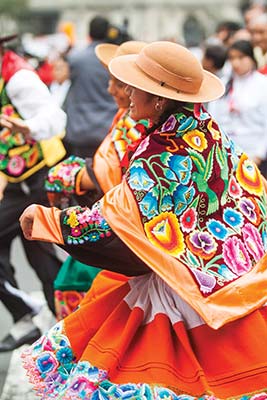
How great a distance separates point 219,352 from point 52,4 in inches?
→ 2079

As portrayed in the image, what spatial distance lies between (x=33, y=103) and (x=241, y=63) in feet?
8.94

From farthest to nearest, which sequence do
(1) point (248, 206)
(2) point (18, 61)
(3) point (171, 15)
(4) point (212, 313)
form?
(3) point (171, 15) → (2) point (18, 61) → (1) point (248, 206) → (4) point (212, 313)

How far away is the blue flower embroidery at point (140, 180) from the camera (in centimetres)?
→ 399

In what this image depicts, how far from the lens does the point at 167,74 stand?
409 cm

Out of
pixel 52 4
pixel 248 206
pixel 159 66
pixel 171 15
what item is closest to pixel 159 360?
pixel 248 206

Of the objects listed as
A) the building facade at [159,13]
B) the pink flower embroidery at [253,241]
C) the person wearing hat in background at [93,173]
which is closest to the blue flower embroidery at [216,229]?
the pink flower embroidery at [253,241]

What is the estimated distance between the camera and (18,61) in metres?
6.12

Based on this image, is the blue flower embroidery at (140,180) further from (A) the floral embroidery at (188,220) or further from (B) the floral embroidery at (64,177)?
(B) the floral embroidery at (64,177)

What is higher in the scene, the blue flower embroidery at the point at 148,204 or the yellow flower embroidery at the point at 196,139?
the yellow flower embroidery at the point at 196,139

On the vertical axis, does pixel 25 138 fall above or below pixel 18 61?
below

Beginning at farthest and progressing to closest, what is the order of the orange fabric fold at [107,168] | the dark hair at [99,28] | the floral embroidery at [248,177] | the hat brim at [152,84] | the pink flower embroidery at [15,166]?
the dark hair at [99,28] → the pink flower embroidery at [15,166] → the orange fabric fold at [107,168] → the floral embroidery at [248,177] → the hat brim at [152,84]

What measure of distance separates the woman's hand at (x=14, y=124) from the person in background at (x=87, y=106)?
2.75m

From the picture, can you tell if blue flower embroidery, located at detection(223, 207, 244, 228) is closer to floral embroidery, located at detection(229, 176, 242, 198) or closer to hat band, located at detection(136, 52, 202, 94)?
floral embroidery, located at detection(229, 176, 242, 198)

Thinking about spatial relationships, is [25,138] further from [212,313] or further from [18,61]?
[212,313]
